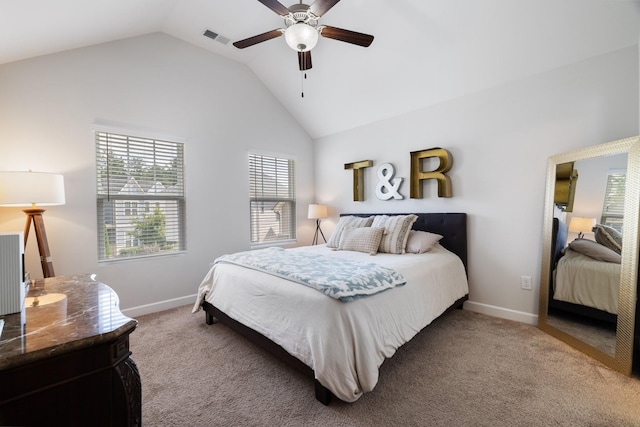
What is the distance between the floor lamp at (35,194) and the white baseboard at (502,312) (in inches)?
165

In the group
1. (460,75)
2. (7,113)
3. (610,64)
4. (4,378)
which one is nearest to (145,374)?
(4,378)

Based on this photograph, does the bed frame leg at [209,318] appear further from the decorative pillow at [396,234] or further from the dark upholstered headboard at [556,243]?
the dark upholstered headboard at [556,243]

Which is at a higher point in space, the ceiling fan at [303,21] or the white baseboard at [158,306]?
the ceiling fan at [303,21]

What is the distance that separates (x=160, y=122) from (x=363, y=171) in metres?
2.78

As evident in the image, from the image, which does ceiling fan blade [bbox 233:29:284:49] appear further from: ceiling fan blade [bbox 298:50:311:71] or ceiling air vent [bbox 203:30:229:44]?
ceiling air vent [bbox 203:30:229:44]

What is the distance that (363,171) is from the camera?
168 inches

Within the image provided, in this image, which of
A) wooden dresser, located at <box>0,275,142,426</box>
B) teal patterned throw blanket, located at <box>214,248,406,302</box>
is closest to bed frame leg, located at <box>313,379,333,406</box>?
teal patterned throw blanket, located at <box>214,248,406,302</box>

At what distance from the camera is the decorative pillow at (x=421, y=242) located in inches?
120

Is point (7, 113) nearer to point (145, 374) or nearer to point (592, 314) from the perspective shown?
point (145, 374)

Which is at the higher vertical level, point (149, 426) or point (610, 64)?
point (610, 64)

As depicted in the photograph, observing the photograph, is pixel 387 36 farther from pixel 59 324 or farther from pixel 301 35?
pixel 59 324

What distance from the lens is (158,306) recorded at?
10.7 ft

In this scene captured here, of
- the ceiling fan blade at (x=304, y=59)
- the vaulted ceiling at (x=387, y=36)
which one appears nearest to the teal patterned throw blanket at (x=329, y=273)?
the ceiling fan blade at (x=304, y=59)

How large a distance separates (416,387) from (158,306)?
291 cm
